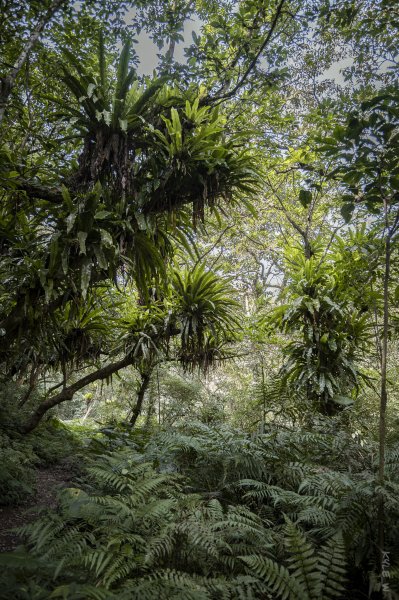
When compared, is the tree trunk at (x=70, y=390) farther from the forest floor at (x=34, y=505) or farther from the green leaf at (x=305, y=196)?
the green leaf at (x=305, y=196)

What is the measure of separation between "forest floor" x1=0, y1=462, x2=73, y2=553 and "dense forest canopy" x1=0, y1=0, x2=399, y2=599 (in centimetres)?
12

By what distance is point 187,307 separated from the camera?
496 centimetres

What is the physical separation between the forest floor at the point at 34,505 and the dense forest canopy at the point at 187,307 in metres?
0.12

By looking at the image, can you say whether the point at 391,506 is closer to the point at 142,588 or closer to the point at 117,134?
the point at 142,588

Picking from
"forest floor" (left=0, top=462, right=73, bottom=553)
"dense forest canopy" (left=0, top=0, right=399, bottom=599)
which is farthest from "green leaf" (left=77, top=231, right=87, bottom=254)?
"forest floor" (left=0, top=462, right=73, bottom=553)

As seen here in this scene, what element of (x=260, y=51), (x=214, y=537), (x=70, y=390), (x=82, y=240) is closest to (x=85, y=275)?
(x=82, y=240)

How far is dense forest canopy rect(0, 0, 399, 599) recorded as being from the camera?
1.74m

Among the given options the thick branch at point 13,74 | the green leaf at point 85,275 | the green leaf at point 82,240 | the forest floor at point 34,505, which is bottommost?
the forest floor at point 34,505

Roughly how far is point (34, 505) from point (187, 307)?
2847mm

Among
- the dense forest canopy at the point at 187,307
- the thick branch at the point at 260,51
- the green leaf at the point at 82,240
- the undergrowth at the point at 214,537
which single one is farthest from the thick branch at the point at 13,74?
the undergrowth at the point at 214,537

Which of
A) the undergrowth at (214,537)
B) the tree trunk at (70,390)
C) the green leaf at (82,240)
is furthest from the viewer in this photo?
the tree trunk at (70,390)

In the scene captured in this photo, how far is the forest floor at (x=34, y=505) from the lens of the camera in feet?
8.18

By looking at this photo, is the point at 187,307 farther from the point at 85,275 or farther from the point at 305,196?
the point at 305,196

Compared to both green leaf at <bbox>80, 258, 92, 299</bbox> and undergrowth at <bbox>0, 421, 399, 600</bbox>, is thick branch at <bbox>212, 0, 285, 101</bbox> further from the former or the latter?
undergrowth at <bbox>0, 421, 399, 600</bbox>
